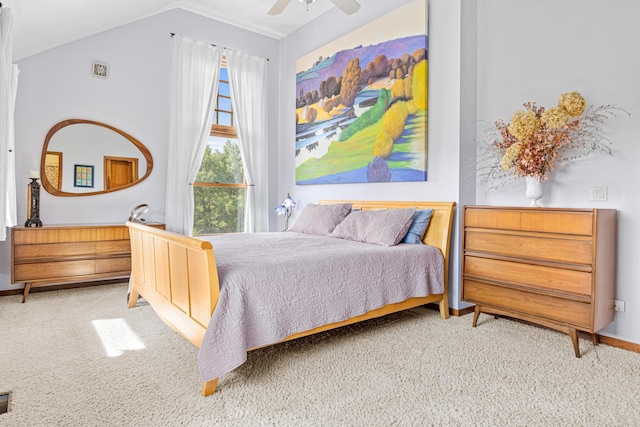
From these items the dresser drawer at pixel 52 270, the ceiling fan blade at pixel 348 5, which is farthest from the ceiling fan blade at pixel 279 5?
the dresser drawer at pixel 52 270

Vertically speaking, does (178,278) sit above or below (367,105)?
below

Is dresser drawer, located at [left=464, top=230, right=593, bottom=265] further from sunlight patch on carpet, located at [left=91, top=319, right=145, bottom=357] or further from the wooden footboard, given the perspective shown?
sunlight patch on carpet, located at [left=91, top=319, right=145, bottom=357]

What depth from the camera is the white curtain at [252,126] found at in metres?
5.11

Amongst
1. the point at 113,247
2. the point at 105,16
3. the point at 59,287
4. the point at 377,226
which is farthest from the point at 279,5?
the point at 59,287

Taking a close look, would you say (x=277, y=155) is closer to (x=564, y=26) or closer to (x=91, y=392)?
(x=564, y=26)

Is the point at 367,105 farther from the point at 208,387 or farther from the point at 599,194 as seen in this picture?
the point at 208,387

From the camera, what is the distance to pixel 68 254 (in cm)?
371

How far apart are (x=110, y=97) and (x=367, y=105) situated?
111 inches

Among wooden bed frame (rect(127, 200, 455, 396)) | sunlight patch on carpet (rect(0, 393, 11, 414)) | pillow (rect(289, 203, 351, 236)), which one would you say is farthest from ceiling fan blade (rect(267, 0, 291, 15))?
sunlight patch on carpet (rect(0, 393, 11, 414))

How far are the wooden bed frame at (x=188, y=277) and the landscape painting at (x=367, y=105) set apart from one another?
52cm

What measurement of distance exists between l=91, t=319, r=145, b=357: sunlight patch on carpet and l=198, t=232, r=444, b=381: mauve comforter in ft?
2.68

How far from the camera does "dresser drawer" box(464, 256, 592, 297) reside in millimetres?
2432

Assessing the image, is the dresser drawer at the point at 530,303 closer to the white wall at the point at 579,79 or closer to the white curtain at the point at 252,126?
the white wall at the point at 579,79

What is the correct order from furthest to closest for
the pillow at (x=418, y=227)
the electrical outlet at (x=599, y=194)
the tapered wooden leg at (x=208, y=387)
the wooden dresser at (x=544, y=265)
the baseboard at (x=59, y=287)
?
the baseboard at (x=59, y=287)
the pillow at (x=418, y=227)
the electrical outlet at (x=599, y=194)
the wooden dresser at (x=544, y=265)
the tapered wooden leg at (x=208, y=387)
